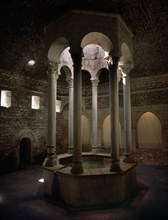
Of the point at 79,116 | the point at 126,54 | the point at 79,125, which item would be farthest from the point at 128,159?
the point at 126,54

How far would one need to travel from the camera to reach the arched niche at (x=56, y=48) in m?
5.44

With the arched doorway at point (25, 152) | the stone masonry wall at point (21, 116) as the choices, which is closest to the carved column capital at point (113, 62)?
the stone masonry wall at point (21, 116)

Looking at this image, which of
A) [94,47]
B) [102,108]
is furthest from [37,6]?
[102,108]

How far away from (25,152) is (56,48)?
676cm

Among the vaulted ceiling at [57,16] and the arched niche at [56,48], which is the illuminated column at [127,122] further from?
the arched niche at [56,48]

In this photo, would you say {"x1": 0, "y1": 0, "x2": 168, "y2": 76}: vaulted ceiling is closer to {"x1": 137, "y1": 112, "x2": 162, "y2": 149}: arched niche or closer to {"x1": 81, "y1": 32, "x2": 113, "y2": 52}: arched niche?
{"x1": 81, "y1": 32, "x2": 113, "y2": 52}: arched niche

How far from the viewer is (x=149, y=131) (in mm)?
9961

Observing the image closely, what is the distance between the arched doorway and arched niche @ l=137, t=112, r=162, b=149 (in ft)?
21.5

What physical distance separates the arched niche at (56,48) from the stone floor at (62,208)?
457cm

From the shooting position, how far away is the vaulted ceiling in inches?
178

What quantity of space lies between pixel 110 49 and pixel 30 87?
20.2 feet

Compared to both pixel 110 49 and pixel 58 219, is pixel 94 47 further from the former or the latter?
pixel 58 219

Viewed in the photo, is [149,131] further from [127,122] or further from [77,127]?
[77,127]

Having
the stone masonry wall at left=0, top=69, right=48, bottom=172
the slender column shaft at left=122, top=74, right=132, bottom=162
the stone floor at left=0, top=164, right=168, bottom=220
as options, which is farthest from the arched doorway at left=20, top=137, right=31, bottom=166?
the slender column shaft at left=122, top=74, right=132, bottom=162
